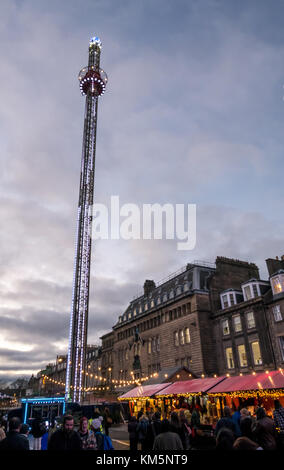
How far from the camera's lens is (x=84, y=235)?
139 feet

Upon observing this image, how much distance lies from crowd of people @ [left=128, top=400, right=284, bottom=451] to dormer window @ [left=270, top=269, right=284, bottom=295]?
749 inches

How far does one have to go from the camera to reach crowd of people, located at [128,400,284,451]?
539 cm

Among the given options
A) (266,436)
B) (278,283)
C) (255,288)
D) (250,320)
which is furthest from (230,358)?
(266,436)

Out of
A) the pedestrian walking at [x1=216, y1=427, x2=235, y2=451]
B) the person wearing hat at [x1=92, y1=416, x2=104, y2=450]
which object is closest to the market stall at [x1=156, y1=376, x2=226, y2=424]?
the person wearing hat at [x1=92, y1=416, x2=104, y2=450]

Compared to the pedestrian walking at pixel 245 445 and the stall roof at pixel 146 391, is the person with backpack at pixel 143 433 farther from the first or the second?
the pedestrian walking at pixel 245 445

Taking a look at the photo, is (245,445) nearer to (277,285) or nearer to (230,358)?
(277,285)

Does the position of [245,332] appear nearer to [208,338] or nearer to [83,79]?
[208,338]

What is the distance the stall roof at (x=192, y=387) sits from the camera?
70.4 feet

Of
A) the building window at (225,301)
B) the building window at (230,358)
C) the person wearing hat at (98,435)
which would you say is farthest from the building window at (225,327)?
the person wearing hat at (98,435)

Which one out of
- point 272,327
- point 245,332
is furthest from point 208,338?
point 272,327

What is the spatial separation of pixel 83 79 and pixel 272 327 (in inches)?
1709

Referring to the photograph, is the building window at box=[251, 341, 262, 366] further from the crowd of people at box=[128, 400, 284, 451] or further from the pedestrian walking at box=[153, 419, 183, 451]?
the pedestrian walking at box=[153, 419, 183, 451]

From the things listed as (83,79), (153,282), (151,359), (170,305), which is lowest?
(151,359)
